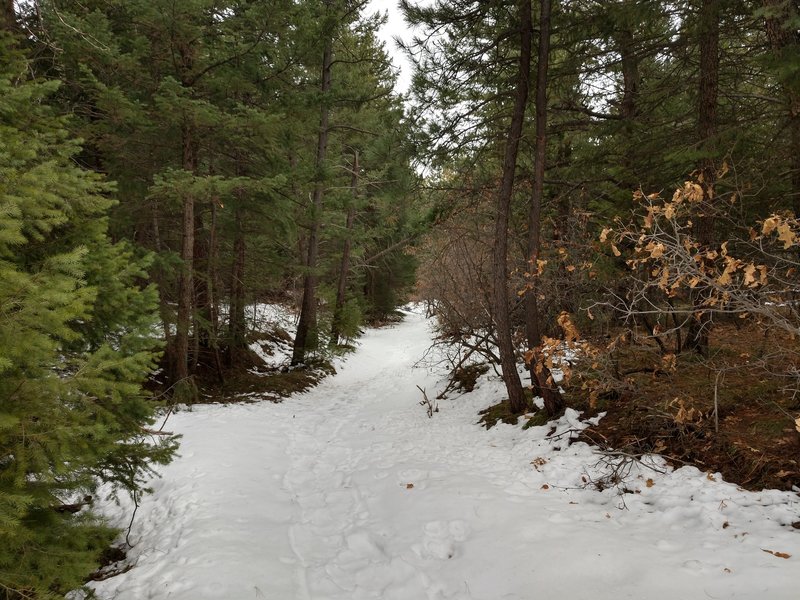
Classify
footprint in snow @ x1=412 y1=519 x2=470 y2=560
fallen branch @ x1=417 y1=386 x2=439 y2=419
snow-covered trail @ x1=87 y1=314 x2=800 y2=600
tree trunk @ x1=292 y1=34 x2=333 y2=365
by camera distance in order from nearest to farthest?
snow-covered trail @ x1=87 y1=314 x2=800 y2=600 < footprint in snow @ x1=412 y1=519 x2=470 y2=560 < fallen branch @ x1=417 y1=386 x2=439 y2=419 < tree trunk @ x1=292 y1=34 x2=333 y2=365

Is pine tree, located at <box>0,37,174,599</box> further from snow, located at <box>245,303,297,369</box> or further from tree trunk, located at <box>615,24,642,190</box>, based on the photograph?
snow, located at <box>245,303,297,369</box>

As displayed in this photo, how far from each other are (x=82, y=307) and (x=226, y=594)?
269 cm

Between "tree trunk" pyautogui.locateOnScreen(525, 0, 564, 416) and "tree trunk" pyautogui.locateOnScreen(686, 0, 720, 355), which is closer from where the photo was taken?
"tree trunk" pyautogui.locateOnScreen(686, 0, 720, 355)

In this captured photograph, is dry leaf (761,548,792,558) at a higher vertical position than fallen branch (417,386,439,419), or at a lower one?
higher

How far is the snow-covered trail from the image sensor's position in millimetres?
3682

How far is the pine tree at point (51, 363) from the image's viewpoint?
2.74 metres

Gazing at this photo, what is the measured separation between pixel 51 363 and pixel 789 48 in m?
7.63

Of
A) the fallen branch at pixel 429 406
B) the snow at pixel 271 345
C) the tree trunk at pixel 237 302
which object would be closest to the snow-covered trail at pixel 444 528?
the fallen branch at pixel 429 406

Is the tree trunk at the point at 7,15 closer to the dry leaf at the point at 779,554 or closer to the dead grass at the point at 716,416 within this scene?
the dead grass at the point at 716,416

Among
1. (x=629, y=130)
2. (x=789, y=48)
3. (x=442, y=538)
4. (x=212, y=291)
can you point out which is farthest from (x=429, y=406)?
(x=789, y=48)

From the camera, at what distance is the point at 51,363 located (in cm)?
320

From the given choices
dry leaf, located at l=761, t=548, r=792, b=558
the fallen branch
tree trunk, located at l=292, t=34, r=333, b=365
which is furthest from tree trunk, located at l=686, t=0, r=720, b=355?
tree trunk, located at l=292, t=34, r=333, b=365

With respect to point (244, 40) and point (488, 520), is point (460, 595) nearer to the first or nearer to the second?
point (488, 520)

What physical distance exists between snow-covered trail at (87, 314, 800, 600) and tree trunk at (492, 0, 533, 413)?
0.96 metres
